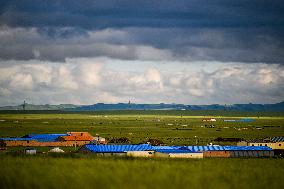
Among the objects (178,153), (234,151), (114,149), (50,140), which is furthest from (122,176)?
(50,140)

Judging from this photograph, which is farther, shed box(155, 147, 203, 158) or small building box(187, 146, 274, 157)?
small building box(187, 146, 274, 157)

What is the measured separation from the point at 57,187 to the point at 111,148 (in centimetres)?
3830

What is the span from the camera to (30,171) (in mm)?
19750

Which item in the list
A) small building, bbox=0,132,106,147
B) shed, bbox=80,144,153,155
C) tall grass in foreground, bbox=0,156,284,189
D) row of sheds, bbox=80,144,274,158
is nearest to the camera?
tall grass in foreground, bbox=0,156,284,189

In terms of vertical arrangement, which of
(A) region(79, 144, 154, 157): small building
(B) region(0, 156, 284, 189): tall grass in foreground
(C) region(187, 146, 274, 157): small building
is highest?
(B) region(0, 156, 284, 189): tall grass in foreground

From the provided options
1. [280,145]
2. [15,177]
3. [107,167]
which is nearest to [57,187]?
[15,177]

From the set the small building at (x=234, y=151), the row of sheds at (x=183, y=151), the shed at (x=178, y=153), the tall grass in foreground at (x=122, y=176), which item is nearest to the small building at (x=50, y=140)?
the row of sheds at (x=183, y=151)

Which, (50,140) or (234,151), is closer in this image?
(234,151)

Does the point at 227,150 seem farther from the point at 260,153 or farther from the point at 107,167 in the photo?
the point at 107,167

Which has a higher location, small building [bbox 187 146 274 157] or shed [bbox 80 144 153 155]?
shed [bbox 80 144 153 155]

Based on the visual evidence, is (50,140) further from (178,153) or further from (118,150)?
(178,153)

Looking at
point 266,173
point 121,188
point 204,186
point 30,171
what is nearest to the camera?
point 121,188

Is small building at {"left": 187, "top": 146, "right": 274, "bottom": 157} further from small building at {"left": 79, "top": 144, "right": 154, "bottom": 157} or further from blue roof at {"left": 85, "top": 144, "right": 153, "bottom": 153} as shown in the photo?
small building at {"left": 79, "top": 144, "right": 154, "bottom": 157}

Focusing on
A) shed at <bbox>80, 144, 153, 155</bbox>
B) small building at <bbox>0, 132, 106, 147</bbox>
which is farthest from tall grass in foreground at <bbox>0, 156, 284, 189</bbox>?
small building at <bbox>0, 132, 106, 147</bbox>
